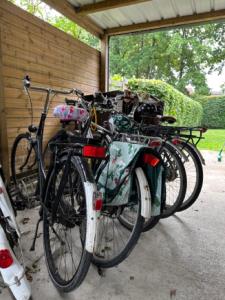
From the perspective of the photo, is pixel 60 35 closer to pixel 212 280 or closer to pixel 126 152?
pixel 126 152

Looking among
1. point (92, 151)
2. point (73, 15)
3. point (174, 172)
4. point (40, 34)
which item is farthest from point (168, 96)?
point (92, 151)

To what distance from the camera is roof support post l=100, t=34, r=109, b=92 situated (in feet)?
13.2

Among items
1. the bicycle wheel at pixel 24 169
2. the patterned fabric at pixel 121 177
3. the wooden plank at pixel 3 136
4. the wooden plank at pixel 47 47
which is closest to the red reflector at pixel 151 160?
the patterned fabric at pixel 121 177

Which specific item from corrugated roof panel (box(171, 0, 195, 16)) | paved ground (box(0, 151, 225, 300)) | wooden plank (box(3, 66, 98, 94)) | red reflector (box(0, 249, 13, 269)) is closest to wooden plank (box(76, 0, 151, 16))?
corrugated roof panel (box(171, 0, 195, 16))

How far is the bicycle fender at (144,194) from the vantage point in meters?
1.27

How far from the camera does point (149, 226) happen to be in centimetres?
173

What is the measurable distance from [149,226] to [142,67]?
12.0 metres

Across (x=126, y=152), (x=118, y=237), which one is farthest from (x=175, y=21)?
(x=118, y=237)

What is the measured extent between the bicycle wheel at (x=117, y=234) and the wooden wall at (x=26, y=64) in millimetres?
1273

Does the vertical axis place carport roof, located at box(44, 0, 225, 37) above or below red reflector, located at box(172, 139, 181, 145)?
above

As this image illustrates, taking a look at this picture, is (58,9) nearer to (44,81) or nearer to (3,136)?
(44,81)

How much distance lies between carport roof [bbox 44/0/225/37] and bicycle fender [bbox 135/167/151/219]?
7.43ft

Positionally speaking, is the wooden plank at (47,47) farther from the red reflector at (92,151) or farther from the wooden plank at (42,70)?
the red reflector at (92,151)

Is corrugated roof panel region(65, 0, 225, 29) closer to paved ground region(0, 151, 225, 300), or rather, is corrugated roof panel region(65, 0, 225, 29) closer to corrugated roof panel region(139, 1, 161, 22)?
corrugated roof panel region(139, 1, 161, 22)
